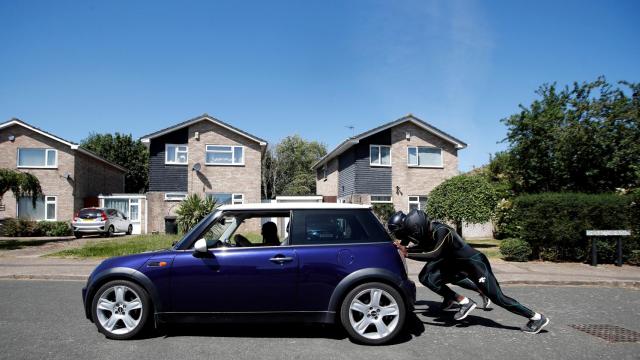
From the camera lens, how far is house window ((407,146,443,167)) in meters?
26.7

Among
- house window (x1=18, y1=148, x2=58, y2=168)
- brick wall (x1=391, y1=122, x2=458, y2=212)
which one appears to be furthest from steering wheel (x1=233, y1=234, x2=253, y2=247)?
house window (x1=18, y1=148, x2=58, y2=168)

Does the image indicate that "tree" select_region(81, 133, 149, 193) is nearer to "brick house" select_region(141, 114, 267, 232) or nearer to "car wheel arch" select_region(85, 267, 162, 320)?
"brick house" select_region(141, 114, 267, 232)

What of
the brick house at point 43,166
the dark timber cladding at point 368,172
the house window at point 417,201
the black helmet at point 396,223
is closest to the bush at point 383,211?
the dark timber cladding at point 368,172

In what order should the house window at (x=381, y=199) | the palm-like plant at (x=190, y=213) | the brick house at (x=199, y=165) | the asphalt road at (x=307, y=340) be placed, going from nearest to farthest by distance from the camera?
the asphalt road at (x=307, y=340) < the palm-like plant at (x=190, y=213) < the house window at (x=381, y=199) < the brick house at (x=199, y=165)

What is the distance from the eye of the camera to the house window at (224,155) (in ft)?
88.1

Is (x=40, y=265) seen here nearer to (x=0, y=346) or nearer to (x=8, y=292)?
(x=8, y=292)

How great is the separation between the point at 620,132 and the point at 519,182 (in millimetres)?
4899

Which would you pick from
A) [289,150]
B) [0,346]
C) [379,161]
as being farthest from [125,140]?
[0,346]

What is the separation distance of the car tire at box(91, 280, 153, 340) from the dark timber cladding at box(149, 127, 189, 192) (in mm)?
21941

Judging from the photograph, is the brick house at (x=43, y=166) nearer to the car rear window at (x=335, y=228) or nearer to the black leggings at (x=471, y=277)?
the car rear window at (x=335, y=228)

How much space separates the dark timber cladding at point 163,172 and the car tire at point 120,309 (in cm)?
2194

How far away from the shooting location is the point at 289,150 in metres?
59.1

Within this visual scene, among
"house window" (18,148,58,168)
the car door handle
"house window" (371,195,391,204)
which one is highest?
"house window" (18,148,58,168)

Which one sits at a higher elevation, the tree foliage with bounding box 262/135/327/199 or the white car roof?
the tree foliage with bounding box 262/135/327/199
